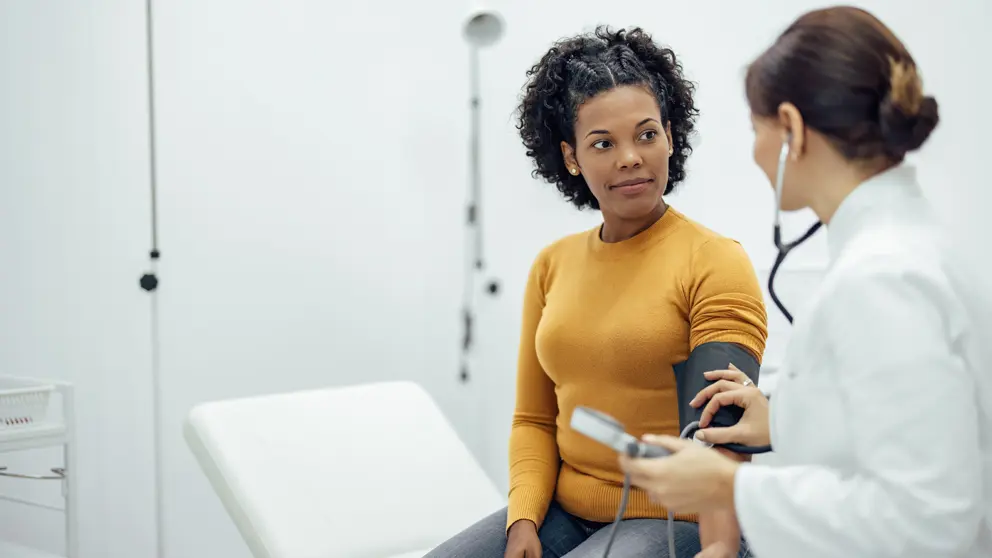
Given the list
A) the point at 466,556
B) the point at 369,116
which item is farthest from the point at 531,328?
the point at 369,116

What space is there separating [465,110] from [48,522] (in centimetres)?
166

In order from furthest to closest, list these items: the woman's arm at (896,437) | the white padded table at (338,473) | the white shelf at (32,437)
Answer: the white shelf at (32,437)
the white padded table at (338,473)
the woman's arm at (896,437)

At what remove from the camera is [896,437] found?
61 centimetres

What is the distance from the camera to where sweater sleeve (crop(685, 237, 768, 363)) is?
3.39 feet

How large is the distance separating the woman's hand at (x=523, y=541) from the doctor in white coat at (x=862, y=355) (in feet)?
1.58

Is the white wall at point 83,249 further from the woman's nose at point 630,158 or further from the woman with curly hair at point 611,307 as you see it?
the woman's nose at point 630,158

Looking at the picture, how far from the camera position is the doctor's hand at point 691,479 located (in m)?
0.70


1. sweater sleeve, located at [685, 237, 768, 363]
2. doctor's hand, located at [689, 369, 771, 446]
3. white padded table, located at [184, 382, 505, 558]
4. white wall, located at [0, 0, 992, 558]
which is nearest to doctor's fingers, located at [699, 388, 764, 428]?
doctor's hand, located at [689, 369, 771, 446]

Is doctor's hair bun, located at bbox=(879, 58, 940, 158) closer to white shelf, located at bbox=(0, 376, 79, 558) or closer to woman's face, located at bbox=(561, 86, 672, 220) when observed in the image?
woman's face, located at bbox=(561, 86, 672, 220)

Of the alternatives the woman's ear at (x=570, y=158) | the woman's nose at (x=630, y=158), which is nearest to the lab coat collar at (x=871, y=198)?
the woman's nose at (x=630, y=158)

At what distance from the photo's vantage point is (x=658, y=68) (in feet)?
4.07

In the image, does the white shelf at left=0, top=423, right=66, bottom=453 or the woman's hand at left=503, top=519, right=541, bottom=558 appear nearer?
the woman's hand at left=503, top=519, right=541, bottom=558

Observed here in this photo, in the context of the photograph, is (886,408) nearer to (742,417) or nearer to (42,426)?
(742,417)

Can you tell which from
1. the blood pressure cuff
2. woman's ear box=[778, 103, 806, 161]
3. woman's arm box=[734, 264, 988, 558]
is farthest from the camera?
the blood pressure cuff
